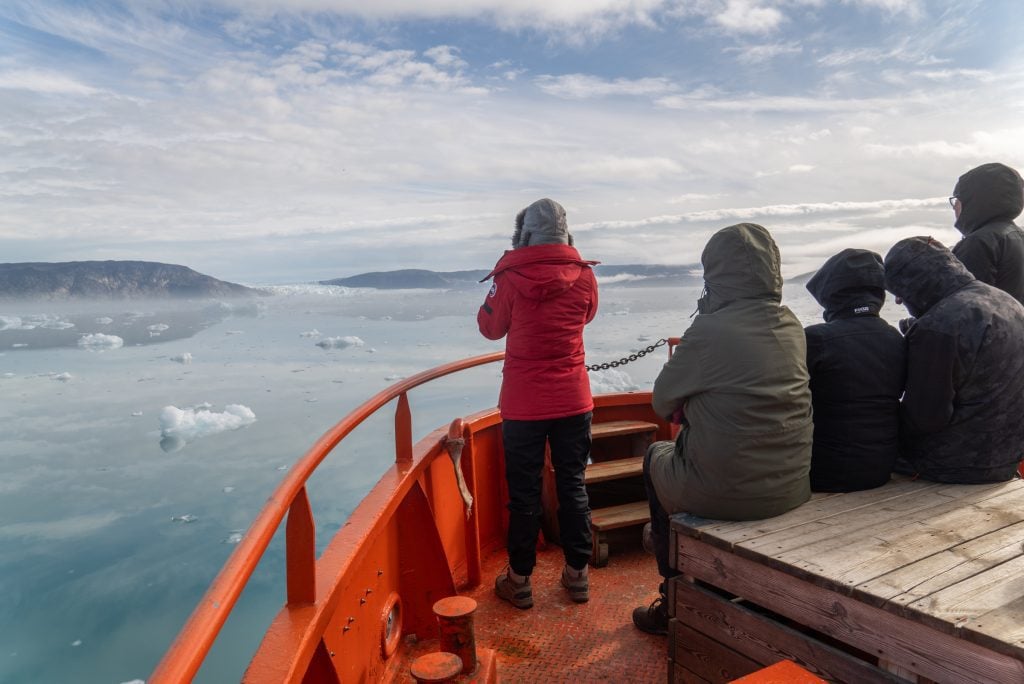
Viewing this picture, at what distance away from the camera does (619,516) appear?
3227 mm

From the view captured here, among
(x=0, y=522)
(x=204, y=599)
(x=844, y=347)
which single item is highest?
(x=844, y=347)

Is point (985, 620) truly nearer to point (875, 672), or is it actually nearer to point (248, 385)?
point (875, 672)

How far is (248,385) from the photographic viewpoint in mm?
81188

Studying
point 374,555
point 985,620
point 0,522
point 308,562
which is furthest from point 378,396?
point 0,522

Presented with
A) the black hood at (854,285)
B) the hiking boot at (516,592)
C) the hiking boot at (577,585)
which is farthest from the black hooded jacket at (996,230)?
the hiking boot at (516,592)

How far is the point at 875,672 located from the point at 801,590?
0.23 metres

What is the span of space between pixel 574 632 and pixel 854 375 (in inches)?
61.5

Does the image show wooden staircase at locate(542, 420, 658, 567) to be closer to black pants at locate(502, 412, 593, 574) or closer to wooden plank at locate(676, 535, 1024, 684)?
black pants at locate(502, 412, 593, 574)

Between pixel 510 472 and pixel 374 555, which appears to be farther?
pixel 510 472

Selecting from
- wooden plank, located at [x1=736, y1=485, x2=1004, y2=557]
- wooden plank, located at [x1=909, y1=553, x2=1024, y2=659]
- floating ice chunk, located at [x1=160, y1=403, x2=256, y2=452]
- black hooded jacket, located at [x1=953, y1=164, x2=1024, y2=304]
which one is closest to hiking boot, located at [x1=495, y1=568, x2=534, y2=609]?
wooden plank, located at [x1=736, y1=485, x2=1004, y2=557]

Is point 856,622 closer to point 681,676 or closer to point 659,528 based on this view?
point 681,676

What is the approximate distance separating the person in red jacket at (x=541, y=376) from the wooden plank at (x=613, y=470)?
0.50 meters

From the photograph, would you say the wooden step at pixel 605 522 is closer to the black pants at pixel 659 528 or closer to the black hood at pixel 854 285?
the black pants at pixel 659 528

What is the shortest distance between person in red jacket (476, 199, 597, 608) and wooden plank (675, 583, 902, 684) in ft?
2.77
